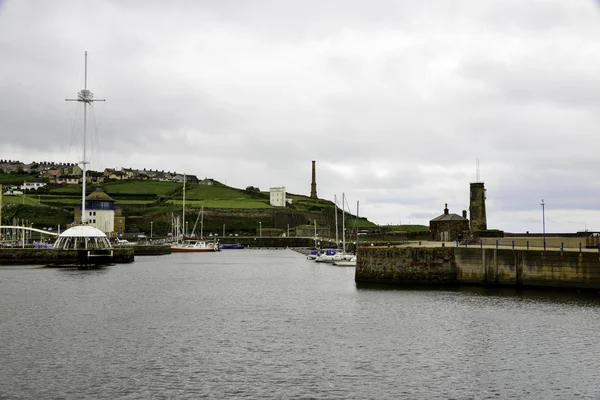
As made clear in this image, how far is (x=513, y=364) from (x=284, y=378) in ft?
27.9

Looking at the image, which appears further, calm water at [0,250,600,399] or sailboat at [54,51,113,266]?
sailboat at [54,51,113,266]

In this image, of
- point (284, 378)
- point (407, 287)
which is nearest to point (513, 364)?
point (284, 378)

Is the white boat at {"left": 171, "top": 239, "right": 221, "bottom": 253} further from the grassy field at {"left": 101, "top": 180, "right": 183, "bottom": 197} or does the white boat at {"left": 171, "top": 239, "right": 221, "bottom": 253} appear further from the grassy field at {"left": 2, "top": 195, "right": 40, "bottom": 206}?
the grassy field at {"left": 101, "top": 180, "right": 183, "bottom": 197}

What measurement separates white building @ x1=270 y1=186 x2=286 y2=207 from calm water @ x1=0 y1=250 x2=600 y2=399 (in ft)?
439

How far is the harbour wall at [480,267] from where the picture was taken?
37.7m

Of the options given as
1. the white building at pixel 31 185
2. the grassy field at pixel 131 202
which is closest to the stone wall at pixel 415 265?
the grassy field at pixel 131 202

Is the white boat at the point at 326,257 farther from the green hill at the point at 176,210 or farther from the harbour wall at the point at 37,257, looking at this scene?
the green hill at the point at 176,210

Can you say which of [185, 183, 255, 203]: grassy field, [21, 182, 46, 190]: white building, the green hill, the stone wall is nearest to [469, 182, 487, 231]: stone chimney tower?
the stone wall

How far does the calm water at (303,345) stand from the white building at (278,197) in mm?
133946

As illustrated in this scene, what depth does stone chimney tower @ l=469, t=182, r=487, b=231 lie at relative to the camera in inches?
2189

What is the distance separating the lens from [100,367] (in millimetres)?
22828

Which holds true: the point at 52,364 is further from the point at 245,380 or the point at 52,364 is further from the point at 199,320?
the point at 199,320

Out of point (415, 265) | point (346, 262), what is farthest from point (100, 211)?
point (415, 265)

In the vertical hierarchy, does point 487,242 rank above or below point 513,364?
above
